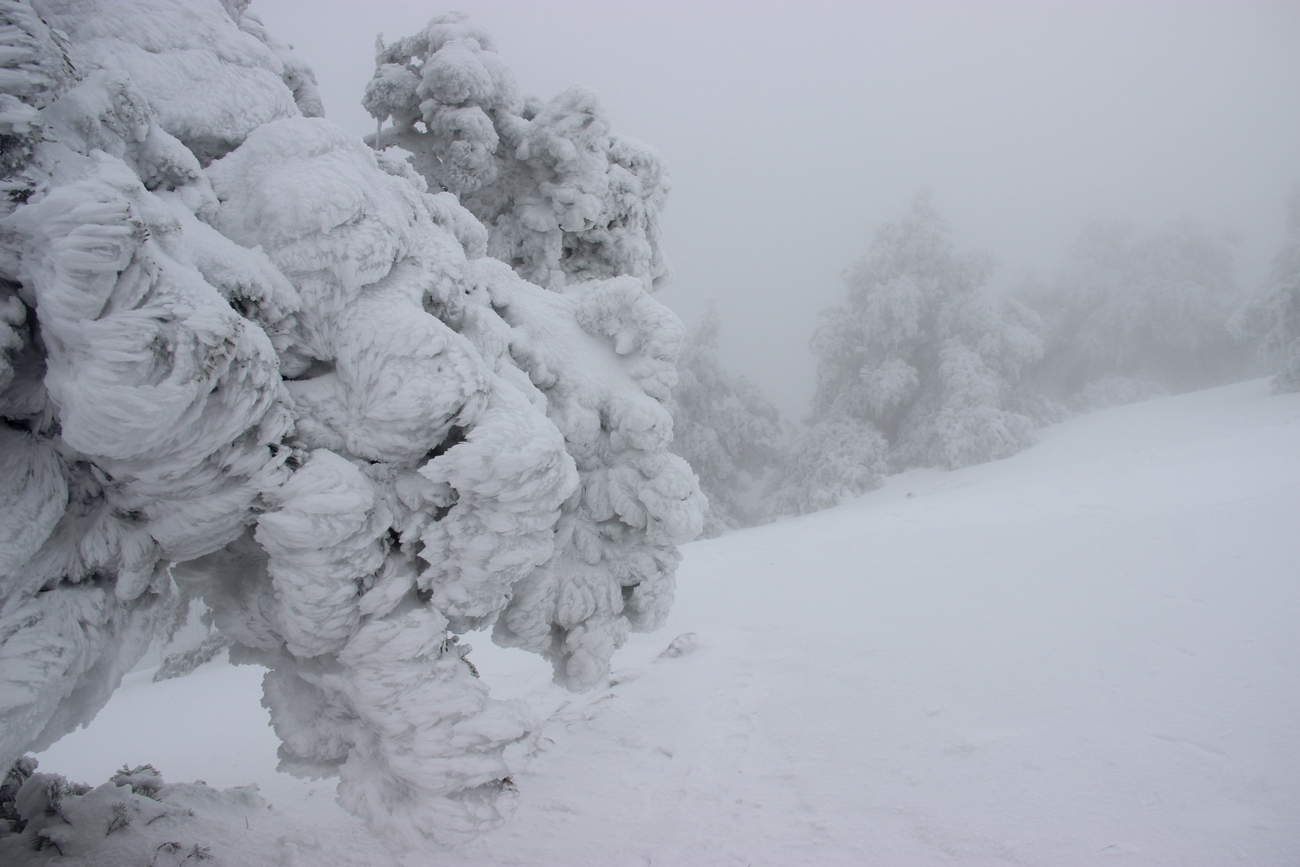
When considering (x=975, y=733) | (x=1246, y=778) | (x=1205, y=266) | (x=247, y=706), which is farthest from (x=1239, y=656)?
(x=1205, y=266)

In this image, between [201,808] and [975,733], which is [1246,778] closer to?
[975,733]

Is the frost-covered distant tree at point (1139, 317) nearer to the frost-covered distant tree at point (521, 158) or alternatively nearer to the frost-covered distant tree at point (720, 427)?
the frost-covered distant tree at point (720, 427)

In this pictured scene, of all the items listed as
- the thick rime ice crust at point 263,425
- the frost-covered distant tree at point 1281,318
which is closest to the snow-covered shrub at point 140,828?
the thick rime ice crust at point 263,425

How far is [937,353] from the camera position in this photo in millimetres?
10625

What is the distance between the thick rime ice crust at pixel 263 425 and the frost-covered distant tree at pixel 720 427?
30.1 feet

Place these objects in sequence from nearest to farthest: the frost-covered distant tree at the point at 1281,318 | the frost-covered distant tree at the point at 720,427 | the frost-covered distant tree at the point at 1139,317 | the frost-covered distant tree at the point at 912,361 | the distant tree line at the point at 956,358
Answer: the frost-covered distant tree at the point at 1281,318 < the frost-covered distant tree at the point at 912,361 < the distant tree line at the point at 956,358 < the frost-covered distant tree at the point at 1139,317 < the frost-covered distant tree at the point at 720,427

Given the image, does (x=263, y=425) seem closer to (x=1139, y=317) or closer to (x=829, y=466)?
(x=829, y=466)

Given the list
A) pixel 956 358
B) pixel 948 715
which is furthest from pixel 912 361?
pixel 948 715

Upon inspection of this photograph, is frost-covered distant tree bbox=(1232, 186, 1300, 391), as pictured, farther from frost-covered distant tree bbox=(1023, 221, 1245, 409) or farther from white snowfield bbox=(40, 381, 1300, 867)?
white snowfield bbox=(40, 381, 1300, 867)

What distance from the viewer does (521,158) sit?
3449 millimetres

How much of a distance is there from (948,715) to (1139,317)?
1201cm

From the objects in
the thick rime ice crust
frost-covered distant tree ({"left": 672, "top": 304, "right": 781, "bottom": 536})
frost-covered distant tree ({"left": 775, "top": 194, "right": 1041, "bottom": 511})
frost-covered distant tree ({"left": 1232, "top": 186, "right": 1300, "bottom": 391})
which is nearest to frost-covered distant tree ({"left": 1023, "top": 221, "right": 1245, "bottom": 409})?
frost-covered distant tree ({"left": 775, "top": 194, "right": 1041, "bottom": 511})

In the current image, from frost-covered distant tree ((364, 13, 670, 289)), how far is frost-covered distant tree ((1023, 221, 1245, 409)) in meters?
11.0

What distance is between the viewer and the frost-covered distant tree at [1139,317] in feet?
35.9
